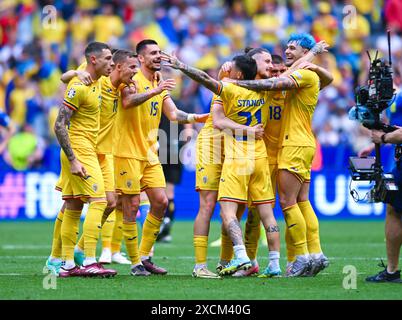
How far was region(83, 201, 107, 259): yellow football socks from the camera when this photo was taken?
10117mm

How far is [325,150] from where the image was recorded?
20109 mm

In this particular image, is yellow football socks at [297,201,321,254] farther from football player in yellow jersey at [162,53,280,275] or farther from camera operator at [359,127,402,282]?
camera operator at [359,127,402,282]

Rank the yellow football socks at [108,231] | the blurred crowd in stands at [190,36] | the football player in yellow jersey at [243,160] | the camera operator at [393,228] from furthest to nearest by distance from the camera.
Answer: the blurred crowd in stands at [190,36], the yellow football socks at [108,231], the football player in yellow jersey at [243,160], the camera operator at [393,228]

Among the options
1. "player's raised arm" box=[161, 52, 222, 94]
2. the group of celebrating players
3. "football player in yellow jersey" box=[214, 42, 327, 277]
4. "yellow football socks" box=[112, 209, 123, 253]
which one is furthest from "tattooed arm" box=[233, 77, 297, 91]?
"yellow football socks" box=[112, 209, 123, 253]

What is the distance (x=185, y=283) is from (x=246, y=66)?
2384 millimetres

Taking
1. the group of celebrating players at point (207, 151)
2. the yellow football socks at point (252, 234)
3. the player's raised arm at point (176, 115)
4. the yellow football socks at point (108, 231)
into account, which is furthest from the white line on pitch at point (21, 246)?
the yellow football socks at point (252, 234)

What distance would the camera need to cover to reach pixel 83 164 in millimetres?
A: 10117

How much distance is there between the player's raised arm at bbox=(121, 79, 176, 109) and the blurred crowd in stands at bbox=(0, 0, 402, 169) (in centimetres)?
1093

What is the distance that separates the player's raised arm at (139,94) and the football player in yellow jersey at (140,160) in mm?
11

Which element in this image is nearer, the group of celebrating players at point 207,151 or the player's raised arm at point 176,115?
the group of celebrating players at point 207,151

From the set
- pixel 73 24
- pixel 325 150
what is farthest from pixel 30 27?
pixel 325 150

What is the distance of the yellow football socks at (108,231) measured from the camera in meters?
12.2

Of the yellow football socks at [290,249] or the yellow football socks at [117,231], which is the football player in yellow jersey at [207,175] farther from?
the yellow football socks at [117,231]

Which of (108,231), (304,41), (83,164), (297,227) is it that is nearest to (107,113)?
(83,164)
